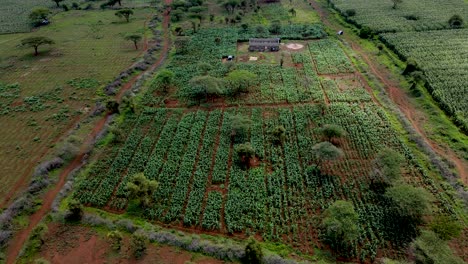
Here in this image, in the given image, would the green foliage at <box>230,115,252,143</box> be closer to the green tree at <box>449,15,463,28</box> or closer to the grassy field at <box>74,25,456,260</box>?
the grassy field at <box>74,25,456,260</box>

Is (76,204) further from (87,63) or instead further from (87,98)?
(87,63)

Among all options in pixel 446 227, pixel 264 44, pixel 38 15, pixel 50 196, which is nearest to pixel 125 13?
pixel 38 15

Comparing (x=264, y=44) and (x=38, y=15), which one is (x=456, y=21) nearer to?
(x=264, y=44)

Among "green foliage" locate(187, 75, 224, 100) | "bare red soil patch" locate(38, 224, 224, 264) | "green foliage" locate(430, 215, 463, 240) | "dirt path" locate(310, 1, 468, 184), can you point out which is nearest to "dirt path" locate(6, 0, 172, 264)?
"bare red soil patch" locate(38, 224, 224, 264)

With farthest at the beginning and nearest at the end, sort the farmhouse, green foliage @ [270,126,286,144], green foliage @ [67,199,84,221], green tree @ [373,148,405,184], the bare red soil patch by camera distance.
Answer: the farmhouse, green foliage @ [270,126,286,144], green tree @ [373,148,405,184], green foliage @ [67,199,84,221], the bare red soil patch

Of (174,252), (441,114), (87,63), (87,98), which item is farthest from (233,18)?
(174,252)

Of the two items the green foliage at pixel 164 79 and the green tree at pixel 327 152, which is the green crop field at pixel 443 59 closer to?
the green tree at pixel 327 152

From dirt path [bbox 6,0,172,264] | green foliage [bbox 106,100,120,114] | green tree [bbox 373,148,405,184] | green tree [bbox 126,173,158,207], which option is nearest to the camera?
dirt path [bbox 6,0,172,264]

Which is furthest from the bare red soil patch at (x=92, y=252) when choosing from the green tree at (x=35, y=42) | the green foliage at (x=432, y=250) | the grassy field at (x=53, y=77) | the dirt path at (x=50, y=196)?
the green tree at (x=35, y=42)
